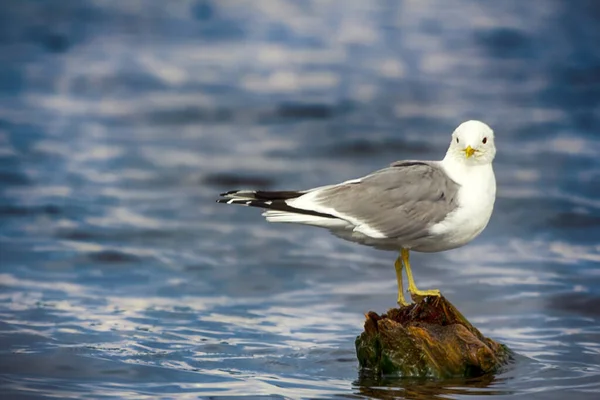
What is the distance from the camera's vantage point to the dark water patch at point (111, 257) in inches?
635

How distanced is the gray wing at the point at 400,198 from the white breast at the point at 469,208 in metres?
0.06

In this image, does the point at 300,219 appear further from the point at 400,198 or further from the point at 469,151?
the point at 469,151

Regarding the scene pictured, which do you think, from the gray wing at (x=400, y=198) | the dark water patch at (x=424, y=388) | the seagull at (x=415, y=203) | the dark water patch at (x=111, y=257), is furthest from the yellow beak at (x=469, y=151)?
the dark water patch at (x=111, y=257)

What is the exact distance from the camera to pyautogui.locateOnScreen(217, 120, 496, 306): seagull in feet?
31.3

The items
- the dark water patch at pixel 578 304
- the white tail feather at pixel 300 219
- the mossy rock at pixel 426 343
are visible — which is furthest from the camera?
the dark water patch at pixel 578 304

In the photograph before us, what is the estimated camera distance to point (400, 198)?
986 centimetres

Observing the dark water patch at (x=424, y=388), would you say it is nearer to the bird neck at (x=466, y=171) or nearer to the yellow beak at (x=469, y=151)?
the bird neck at (x=466, y=171)

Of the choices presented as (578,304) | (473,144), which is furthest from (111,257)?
(473,144)

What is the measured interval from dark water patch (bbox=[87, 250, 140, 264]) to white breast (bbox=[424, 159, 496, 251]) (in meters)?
7.34

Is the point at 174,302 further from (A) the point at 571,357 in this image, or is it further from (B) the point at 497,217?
(B) the point at 497,217

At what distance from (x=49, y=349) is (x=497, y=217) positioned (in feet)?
28.4

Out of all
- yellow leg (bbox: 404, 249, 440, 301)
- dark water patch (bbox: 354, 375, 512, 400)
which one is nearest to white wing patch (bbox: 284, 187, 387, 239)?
yellow leg (bbox: 404, 249, 440, 301)

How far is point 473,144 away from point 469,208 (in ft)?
1.62

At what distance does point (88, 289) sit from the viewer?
14.5 meters
